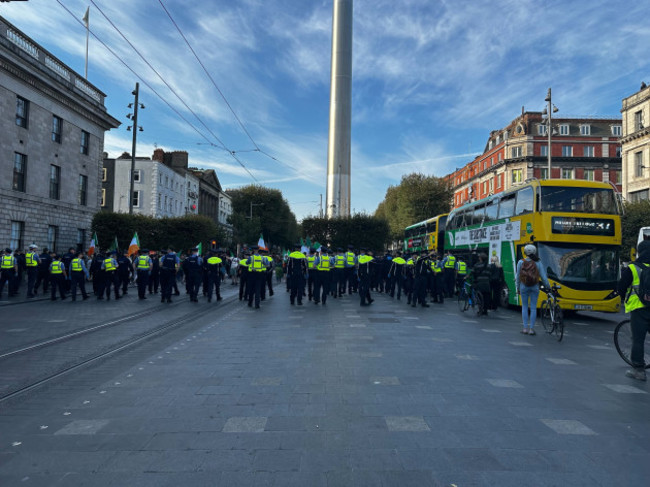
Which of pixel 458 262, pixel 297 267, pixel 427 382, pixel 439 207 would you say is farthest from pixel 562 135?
pixel 427 382

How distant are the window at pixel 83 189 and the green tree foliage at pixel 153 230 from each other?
3.84 feet

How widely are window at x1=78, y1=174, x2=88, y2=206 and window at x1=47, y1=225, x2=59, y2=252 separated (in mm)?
3063

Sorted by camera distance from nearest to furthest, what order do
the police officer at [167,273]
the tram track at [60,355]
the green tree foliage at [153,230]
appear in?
the tram track at [60,355]
the police officer at [167,273]
the green tree foliage at [153,230]

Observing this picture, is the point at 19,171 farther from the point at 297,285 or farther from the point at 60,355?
the point at 60,355

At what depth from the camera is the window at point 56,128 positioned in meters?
26.5

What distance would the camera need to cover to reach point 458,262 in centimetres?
1800

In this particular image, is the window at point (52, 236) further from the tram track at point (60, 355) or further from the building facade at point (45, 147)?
the tram track at point (60, 355)

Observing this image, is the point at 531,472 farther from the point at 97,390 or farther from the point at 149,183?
the point at 149,183

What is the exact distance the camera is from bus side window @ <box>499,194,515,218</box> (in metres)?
15.0

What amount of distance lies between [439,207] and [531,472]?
189ft

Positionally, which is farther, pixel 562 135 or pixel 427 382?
pixel 562 135

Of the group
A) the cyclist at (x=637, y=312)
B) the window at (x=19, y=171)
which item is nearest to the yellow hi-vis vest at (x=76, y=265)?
the window at (x=19, y=171)

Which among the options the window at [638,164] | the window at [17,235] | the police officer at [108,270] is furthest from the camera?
the window at [638,164]

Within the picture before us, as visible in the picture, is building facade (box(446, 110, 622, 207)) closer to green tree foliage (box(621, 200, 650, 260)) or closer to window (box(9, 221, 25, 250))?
green tree foliage (box(621, 200, 650, 260))
